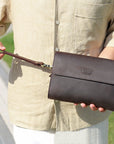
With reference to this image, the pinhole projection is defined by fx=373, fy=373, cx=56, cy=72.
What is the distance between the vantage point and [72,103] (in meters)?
1.64

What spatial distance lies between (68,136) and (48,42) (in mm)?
428

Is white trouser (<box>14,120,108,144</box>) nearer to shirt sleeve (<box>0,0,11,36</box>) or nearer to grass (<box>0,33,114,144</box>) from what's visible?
shirt sleeve (<box>0,0,11,36</box>)

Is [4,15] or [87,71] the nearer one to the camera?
[87,71]

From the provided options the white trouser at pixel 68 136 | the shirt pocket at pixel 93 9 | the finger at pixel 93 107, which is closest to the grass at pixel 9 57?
the white trouser at pixel 68 136

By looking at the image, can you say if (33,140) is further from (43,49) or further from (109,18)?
(109,18)

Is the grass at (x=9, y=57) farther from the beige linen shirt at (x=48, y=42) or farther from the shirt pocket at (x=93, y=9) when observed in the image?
the shirt pocket at (x=93, y=9)

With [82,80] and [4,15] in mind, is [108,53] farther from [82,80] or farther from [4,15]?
[4,15]

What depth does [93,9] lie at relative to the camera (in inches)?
61.3

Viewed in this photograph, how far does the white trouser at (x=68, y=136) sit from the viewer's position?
1.66 m

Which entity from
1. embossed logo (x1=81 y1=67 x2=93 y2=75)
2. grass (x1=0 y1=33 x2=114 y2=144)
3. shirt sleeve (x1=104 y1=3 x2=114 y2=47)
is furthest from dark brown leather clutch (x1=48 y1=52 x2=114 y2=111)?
grass (x1=0 y1=33 x2=114 y2=144)

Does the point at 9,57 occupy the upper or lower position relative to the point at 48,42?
lower

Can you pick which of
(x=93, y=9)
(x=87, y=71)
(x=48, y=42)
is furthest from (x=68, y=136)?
(x=93, y=9)

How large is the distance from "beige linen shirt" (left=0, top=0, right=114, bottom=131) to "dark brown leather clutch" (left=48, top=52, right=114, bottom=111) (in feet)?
0.21

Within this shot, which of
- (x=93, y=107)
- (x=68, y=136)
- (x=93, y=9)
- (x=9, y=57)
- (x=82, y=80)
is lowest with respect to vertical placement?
(x=9, y=57)
